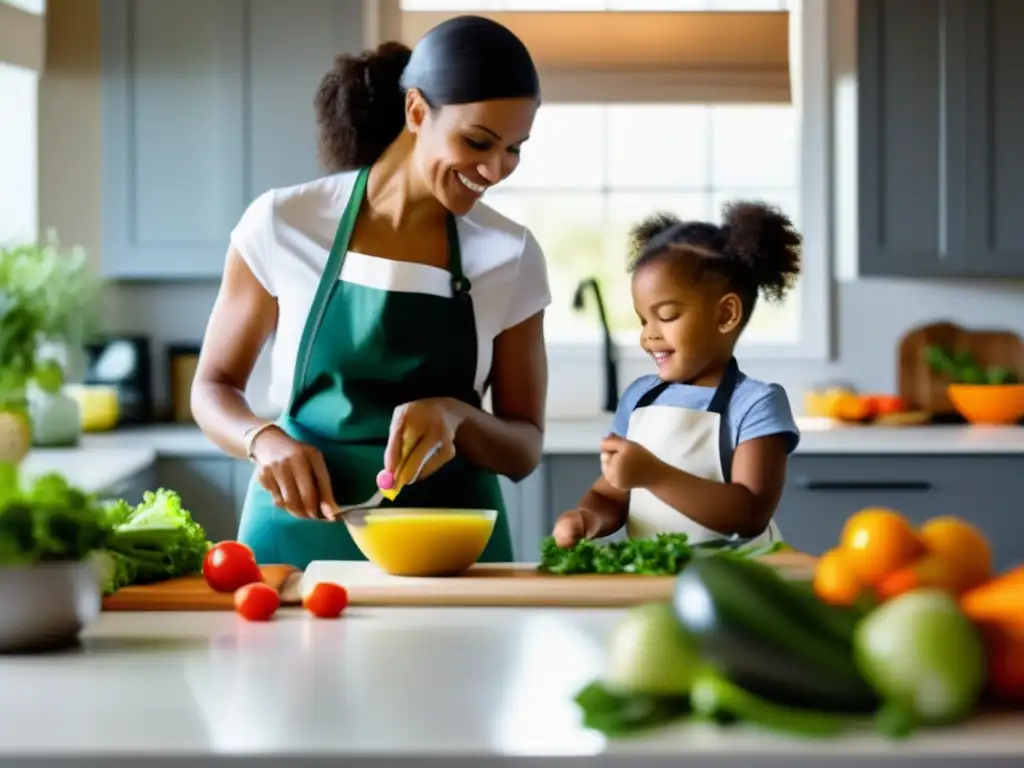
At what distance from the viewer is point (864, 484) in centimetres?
351

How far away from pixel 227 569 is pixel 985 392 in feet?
9.27

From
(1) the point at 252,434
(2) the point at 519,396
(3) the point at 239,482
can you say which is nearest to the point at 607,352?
(3) the point at 239,482

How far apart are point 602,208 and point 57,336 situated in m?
1.66

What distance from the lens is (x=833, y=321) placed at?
14.0 feet

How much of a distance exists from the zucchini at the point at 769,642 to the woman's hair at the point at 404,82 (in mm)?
1066

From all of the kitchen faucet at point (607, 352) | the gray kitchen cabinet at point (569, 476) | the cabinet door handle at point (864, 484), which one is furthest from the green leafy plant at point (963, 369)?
the gray kitchen cabinet at point (569, 476)

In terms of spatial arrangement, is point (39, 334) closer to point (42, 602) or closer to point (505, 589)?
point (505, 589)

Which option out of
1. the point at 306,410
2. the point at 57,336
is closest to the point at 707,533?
the point at 306,410

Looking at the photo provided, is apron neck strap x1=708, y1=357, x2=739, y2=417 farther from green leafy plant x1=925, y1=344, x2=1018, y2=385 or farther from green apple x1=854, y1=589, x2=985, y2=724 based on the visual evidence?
green leafy plant x1=925, y1=344, x2=1018, y2=385

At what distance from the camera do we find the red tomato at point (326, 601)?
151 cm

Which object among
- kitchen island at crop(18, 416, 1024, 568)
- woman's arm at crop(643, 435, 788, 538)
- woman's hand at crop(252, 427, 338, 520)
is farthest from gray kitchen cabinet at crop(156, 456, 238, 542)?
woman's arm at crop(643, 435, 788, 538)

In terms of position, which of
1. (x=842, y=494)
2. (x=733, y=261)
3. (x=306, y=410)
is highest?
(x=733, y=261)

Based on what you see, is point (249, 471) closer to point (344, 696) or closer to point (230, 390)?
point (230, 390)

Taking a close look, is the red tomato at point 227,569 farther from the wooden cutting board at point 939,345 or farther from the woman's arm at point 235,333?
the wooden cutting board at point 939,345
